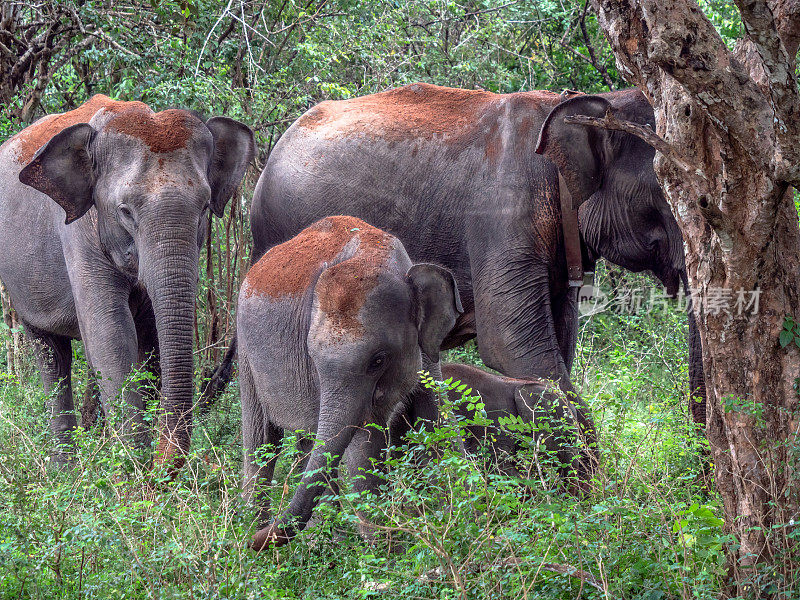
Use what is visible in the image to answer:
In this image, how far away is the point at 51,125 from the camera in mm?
6793

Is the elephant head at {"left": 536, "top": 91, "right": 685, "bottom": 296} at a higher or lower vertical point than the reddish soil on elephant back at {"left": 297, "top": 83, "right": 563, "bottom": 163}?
lower

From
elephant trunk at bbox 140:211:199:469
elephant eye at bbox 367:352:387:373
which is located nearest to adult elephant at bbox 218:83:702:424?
elephant trunk at bbox 140:211:199:469

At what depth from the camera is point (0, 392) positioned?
6.79 meters

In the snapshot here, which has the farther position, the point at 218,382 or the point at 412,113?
the point at 218,382

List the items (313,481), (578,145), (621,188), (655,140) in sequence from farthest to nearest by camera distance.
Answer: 1. (621,188)
2. (578,145)
3. (313,481)
4. (655,140)

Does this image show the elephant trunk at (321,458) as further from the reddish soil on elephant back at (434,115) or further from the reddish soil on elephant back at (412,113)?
the reddish soil on elephant back at (412,113)

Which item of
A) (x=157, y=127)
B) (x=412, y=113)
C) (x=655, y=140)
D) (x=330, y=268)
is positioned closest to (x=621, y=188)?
(x=412, y=113)

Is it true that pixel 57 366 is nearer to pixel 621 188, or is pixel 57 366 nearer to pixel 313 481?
pixel 313 481

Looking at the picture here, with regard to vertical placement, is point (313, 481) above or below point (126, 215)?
below

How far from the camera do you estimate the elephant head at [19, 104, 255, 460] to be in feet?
18.6

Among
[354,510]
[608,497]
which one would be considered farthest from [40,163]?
[608,497]

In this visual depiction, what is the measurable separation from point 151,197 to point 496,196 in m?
1.85

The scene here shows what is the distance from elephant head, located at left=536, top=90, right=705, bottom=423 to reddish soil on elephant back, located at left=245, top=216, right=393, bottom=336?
47.7 inches

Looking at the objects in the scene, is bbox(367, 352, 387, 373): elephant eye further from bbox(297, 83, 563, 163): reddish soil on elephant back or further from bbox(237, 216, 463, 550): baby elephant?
bbox(297, 83, 563, 163): reddish soil on elephant back
